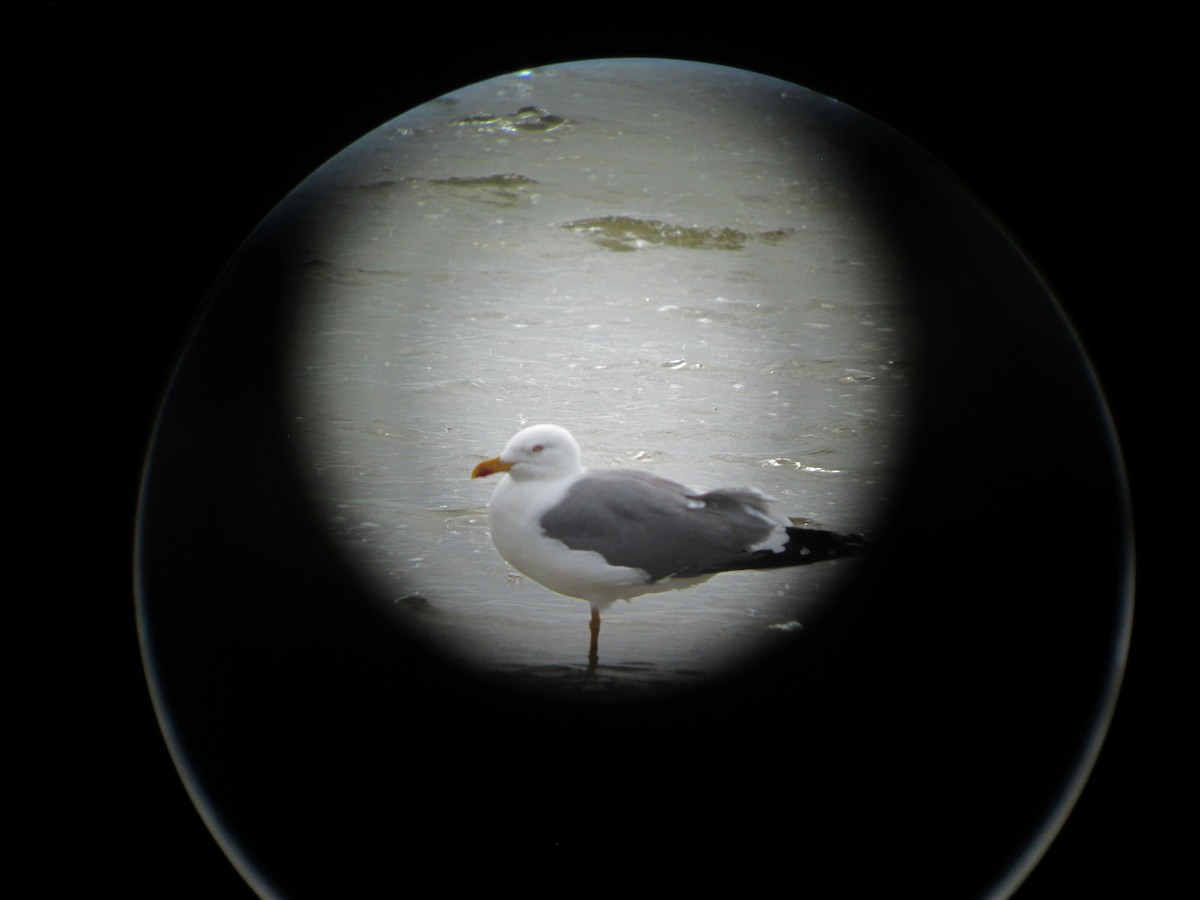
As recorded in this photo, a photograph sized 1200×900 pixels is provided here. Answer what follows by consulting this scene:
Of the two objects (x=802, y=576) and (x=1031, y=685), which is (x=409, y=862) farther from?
(x=1031, y=685)

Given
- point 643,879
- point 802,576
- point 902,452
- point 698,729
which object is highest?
point 902,452

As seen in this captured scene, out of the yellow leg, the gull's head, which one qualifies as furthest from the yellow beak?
the yellow leg

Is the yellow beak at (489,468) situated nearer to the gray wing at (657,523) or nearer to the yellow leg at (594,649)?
the gray wing at (657,523)

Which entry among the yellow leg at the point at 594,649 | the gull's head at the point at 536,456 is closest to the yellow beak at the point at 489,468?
the gull's head at the point at 536,456

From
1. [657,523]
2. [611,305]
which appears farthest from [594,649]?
[611,305]

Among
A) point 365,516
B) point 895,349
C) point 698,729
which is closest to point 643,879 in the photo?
point 698,729

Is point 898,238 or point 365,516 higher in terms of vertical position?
point 898,238
